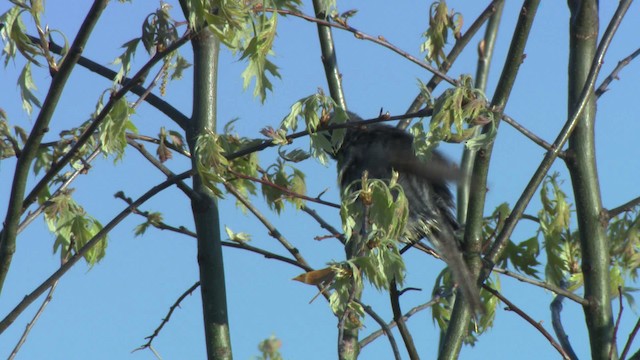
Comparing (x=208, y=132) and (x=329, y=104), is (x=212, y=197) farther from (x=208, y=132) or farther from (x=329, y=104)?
(x=329, y=104)

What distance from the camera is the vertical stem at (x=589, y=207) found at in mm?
4234

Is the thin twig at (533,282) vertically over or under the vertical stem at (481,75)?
under

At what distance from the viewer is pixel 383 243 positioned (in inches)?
127

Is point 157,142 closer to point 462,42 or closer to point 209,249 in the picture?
point 209,249

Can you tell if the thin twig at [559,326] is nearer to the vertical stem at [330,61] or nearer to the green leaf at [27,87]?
the vertical stem at [330,61]

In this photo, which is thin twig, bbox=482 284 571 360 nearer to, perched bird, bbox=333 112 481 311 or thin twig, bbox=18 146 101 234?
perched bird, bbox=333 112 481 311

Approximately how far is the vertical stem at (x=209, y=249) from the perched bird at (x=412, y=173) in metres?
0.80

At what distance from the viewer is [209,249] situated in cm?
404

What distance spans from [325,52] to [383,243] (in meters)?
1.91

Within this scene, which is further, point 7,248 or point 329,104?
point 329,104

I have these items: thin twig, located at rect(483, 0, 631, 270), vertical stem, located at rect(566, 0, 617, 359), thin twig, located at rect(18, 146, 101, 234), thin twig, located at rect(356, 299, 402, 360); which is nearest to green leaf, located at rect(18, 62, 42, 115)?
thin twig, located at rect(18, 146, 101, 234)

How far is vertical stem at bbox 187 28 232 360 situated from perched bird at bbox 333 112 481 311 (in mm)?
796

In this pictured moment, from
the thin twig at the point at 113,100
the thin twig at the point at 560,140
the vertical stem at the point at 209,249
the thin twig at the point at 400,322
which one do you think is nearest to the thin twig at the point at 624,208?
the thin twig at the point at 560,140

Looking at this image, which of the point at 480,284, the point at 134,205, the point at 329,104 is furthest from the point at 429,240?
the point at 134,205
